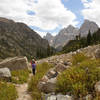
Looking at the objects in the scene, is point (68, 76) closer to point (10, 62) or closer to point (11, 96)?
point (11, 96)

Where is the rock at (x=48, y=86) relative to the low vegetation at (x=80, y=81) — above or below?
below

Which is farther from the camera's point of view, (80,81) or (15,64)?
(15,64)

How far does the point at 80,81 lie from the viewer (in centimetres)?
634

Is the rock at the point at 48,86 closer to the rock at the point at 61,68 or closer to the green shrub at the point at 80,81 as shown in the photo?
the green shrub at the point at 80,81

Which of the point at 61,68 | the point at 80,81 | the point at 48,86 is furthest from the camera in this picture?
the point at 61,68

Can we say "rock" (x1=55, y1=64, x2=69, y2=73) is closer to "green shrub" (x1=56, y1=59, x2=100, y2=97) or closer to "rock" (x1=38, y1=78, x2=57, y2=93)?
"rock" (x1=38, y1=78, x2=57, y2=93)

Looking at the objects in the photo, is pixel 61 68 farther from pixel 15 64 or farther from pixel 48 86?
pixel 15 64

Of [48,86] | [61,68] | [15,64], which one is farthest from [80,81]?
[15,64]

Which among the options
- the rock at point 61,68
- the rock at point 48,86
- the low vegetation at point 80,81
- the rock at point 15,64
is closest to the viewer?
the low vegetation at point 80,81

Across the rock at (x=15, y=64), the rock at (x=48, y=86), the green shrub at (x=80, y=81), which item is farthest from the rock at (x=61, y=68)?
the rock at (x=15, y=64)

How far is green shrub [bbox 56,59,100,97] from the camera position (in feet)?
18.8

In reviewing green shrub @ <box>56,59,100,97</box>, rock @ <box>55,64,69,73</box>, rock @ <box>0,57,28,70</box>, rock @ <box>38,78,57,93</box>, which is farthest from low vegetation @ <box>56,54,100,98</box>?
rock @ <box>0,57,28,70</box>

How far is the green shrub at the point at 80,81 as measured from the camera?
574 cm

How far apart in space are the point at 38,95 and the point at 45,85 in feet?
2.26
